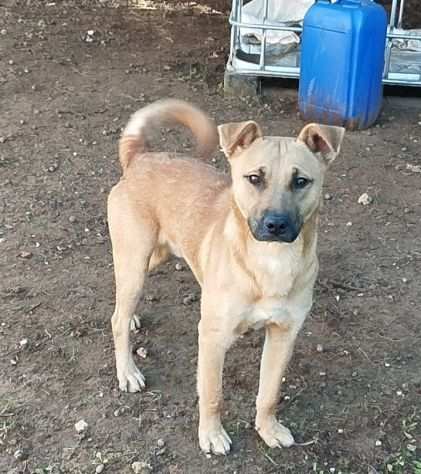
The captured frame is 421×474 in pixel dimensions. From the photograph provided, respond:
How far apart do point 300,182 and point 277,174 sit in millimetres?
93

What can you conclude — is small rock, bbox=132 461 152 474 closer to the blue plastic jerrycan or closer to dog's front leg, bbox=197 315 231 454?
dog's front leg, bbox=197 315 231 454

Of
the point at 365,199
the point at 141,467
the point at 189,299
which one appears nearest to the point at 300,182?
the point at 141,467

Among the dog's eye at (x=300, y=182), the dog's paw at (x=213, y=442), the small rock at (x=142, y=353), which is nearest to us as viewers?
the dog's eye at (x=300, y=182)

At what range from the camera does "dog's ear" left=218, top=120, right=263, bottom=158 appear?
3236 mm

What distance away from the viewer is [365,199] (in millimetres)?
5605

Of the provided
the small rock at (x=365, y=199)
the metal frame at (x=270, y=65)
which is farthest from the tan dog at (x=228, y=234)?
the metal frame at (x=270, y=65)

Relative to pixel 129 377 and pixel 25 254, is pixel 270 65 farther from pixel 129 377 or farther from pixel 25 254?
pixel 129 377

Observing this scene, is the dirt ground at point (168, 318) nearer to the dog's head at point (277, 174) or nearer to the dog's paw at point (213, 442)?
the dog's paw at point (213, 442)

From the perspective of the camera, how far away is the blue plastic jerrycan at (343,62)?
6262mm

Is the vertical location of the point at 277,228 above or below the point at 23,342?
above

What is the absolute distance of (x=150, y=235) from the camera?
3.69 metres

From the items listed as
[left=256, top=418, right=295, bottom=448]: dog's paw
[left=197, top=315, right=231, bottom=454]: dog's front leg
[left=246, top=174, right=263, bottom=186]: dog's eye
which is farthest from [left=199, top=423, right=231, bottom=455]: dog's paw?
[left=246, top=174, right=263, bottom=186]: dog's eye

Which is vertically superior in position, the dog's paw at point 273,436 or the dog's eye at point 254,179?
the dog's eye at point 254,179

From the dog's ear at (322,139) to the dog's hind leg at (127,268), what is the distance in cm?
85
